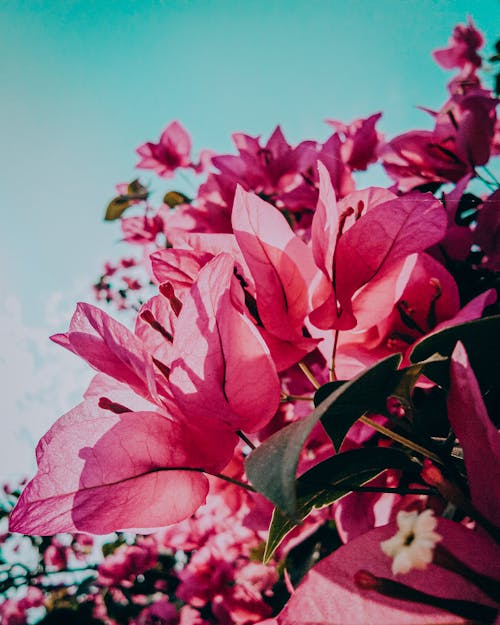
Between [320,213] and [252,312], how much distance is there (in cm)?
12

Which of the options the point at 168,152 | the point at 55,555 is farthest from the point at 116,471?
the point at 55,555

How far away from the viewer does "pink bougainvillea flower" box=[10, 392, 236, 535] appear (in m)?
0.38

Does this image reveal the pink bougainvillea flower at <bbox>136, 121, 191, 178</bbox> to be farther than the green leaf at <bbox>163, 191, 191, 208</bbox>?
Yes

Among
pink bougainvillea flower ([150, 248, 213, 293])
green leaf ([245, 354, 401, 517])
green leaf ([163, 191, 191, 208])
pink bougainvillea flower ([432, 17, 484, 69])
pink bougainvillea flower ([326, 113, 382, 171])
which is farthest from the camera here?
pink bougainvillea flower ([432, 17, 484, 69])

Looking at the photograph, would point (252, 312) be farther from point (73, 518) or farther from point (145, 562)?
point (145, 562)

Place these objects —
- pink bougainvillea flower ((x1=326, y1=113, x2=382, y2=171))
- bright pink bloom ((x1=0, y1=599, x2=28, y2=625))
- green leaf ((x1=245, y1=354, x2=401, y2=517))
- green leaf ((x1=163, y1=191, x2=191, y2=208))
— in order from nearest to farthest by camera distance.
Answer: green leaf ((x1=245, y1=354, x2=401, y2=517))
pink bougainvillea flower ((x1=326, y1=113, x2=382, y2=171))
green leaf ((x1=163, y1=191, x2=191, y2=208))
bright pink bloom ((x1=0, y1=599, x2=28, y2=625))

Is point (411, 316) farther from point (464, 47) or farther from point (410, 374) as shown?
point (464, 47)

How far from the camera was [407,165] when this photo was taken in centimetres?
98

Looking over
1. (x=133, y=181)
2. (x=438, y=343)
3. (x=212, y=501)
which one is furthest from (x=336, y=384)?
(x=133, y=181)

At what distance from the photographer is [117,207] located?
62.1 inches

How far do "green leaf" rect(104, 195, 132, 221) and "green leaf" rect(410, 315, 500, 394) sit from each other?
1.35 metres

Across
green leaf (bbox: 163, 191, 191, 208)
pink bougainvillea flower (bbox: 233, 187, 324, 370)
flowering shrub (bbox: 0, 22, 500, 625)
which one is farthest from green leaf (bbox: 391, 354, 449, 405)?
green leaf (bbox: 163, 191, 191, 208)

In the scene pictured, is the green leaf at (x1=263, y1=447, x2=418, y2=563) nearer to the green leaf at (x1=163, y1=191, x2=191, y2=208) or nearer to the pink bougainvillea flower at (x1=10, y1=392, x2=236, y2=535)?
the pink bougainvillea flower at (x1=10, y1=392, x2=236, y2=535)

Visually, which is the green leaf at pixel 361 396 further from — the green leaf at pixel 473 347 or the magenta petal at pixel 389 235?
the magenta petal at pixel 389 235
